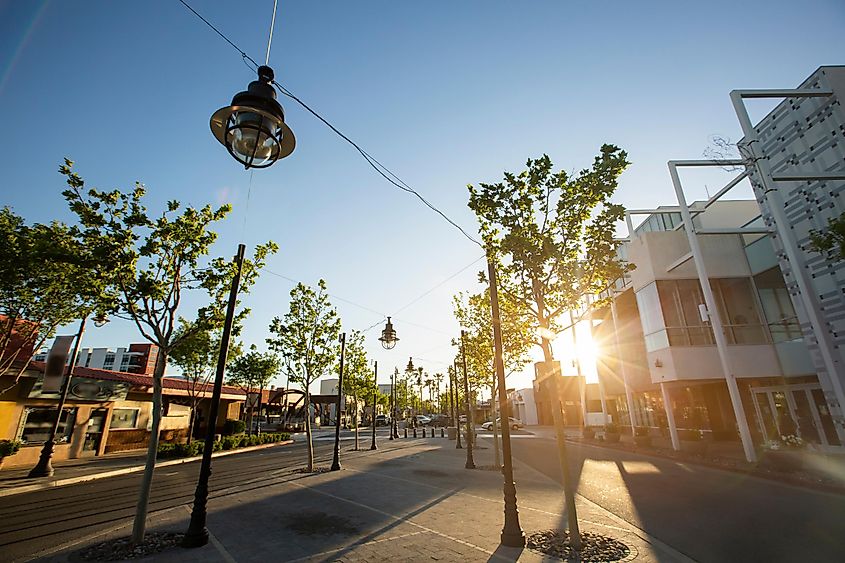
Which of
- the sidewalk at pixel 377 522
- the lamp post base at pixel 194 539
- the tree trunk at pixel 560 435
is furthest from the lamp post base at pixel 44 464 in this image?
the tree trunk at pixel 560 435

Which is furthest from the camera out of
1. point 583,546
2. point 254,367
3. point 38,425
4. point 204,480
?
point 254,367

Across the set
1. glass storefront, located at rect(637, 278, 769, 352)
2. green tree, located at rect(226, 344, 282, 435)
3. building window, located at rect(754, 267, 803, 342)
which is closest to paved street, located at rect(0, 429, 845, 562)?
glass storefront, located at rect(637, 278, 769, 352)

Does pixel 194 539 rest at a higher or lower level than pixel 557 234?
lower

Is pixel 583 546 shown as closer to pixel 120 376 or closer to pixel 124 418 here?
pixel 120 376

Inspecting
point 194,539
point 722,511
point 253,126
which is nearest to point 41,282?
point 194,539

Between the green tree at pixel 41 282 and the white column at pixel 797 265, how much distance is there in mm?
24153

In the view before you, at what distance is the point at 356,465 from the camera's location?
1786 centimetres

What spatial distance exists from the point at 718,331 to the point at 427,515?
17.1 m

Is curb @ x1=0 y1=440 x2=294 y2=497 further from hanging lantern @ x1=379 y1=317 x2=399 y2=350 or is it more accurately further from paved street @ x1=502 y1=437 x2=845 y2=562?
paved street @ x1=502 y1=437 x2=845 y2=562

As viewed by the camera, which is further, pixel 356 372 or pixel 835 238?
pixel 356 372

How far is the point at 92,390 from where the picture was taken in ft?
67.3

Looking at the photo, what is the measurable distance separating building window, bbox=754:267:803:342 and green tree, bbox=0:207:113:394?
29132mm

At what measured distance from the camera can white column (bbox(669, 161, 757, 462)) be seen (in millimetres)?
15945

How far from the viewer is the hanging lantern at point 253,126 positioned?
3832 millimetres
